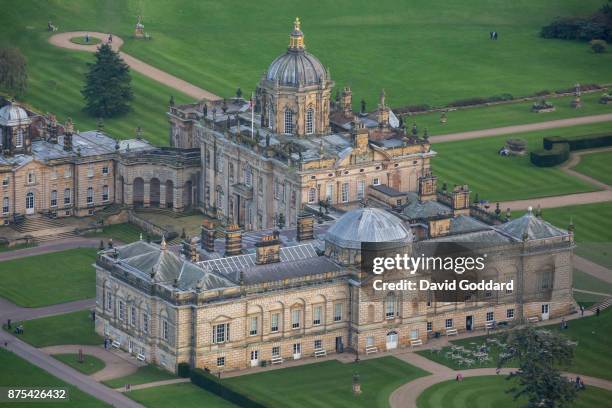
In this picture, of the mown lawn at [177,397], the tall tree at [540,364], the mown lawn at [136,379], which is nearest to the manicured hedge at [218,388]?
the mown lawn at [177,397]

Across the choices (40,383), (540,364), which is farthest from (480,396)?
(40,383)

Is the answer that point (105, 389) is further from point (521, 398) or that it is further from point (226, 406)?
point (521, 398)

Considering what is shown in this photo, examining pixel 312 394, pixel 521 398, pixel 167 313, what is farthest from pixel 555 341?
pixel 167 313

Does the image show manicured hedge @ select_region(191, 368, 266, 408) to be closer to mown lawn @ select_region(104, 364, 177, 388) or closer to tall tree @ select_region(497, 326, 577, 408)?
mown lawn @ select_region(104, 364, 177, 388)

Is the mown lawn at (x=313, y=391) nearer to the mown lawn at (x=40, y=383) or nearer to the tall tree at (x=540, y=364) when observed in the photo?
the tall tree at (x=540, y=364)

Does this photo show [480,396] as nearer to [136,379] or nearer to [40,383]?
[136,379]

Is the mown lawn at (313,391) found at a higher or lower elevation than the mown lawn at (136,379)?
higher

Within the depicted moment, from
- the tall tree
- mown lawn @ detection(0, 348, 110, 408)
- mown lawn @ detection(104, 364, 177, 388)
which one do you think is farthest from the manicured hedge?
the tall tree
